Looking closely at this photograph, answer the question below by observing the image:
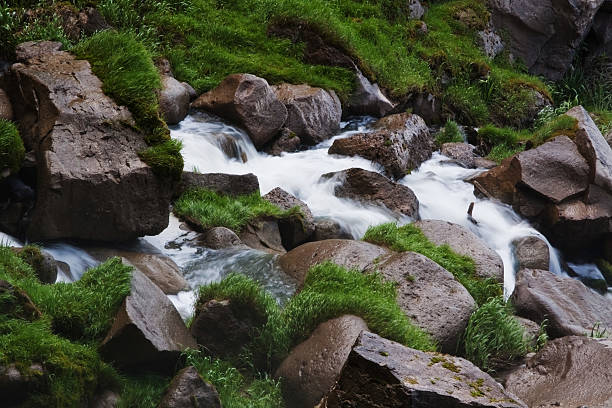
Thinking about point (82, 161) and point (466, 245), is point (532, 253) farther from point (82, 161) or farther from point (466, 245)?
point (82, 161)

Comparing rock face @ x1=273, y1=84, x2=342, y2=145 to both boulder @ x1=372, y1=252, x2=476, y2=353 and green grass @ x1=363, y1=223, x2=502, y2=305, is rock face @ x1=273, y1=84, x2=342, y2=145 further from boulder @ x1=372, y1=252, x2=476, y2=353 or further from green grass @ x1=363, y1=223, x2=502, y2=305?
boulder @ x1=372, y1=252, x2=476, y2=353

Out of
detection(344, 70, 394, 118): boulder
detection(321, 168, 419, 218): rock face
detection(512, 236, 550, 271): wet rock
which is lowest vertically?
detection(512, 236, 550, 271): wet rock

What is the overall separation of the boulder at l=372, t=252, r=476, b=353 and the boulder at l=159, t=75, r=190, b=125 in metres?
5.02

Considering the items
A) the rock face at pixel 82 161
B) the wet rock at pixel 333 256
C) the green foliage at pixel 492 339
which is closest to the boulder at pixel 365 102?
the wet rock at pixel 333 256

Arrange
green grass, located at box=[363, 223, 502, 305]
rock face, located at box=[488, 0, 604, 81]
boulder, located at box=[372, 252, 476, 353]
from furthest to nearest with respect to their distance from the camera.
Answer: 1. rock face, located at box=[488, 0, 604, 81]
2. green grass, located at box=[363, 223, 502, 305]
3. boulder, located at box=[372, 252, 476, 353]

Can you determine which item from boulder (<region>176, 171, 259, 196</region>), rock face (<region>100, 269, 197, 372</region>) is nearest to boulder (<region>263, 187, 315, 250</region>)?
boulder (<region>176, 171, 259, 196</region>)

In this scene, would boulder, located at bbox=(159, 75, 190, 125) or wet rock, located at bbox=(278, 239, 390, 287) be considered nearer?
wet rock, located at bbox=(278, 239, 390, 287)

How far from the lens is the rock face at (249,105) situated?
36.9 feet

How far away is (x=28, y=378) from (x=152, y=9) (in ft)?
34.2

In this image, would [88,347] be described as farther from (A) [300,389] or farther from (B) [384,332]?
(B) [384,332]

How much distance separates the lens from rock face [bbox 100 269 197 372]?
478 cm

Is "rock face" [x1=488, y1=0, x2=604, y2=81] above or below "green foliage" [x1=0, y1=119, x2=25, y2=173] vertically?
below

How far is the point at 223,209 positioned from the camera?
8.83m

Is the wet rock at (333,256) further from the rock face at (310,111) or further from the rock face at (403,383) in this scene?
the rock face at (310,111)
